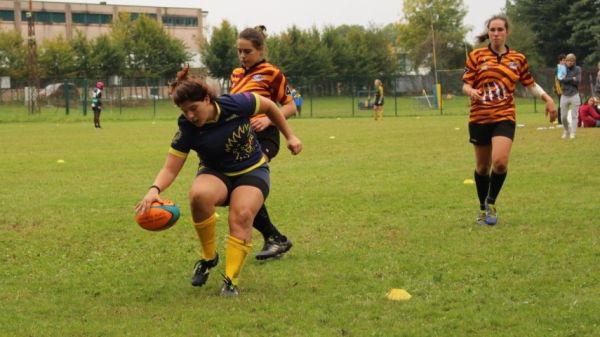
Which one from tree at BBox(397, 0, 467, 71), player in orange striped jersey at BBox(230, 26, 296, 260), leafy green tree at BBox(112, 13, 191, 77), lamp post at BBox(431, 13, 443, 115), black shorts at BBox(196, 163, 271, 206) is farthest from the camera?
tree at BBox(397, 0, 467, 71)

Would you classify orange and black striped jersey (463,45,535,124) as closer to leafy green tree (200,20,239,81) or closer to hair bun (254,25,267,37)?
hair bun (254,25,267,37)

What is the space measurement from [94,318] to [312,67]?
62946mm

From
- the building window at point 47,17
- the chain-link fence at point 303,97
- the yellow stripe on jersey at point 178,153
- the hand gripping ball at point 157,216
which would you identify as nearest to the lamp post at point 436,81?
the chain-link fence at point 303,97

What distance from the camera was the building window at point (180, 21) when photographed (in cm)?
10025

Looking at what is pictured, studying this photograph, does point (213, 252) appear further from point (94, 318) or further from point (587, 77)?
point (587, 77)

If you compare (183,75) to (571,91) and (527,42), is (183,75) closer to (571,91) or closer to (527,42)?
(571,91)

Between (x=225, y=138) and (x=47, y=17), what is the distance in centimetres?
9078

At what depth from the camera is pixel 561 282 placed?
5652 mm

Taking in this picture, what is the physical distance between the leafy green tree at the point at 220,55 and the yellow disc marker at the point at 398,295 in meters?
56.3

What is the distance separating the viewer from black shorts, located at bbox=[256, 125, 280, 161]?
22.5ft

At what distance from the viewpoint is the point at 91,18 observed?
94562 millimetres

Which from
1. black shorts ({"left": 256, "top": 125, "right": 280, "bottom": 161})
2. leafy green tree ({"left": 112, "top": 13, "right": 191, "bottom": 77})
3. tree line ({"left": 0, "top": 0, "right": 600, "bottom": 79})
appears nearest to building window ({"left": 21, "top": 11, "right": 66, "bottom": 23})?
tree line ({"left": 0, "top": 0, "right": 600, "bottom": 79})

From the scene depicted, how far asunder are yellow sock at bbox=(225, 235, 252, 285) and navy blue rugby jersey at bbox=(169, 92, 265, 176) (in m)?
0.52

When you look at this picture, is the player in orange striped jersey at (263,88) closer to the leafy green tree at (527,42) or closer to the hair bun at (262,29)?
the hair bun at (262,29)
